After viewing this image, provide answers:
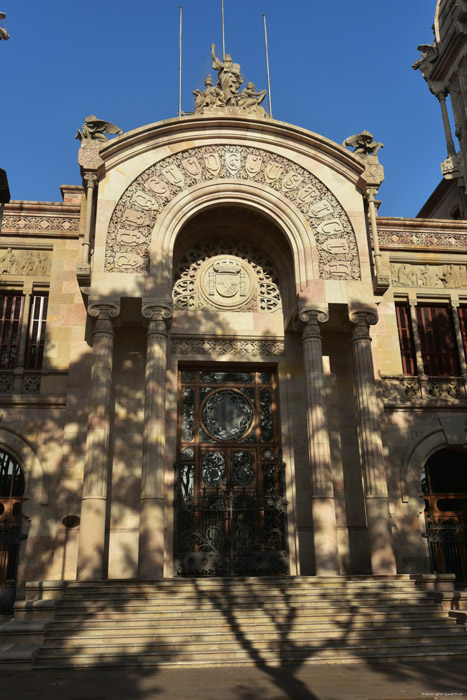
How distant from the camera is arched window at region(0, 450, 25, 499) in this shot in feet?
56.8

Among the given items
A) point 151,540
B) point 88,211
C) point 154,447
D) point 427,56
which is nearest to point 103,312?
point 88,211

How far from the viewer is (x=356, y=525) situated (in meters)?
17.0

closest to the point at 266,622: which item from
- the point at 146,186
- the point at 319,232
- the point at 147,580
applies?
the point at 147,580

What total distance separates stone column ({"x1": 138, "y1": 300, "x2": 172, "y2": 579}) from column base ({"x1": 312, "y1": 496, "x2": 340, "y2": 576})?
3639 millimetres

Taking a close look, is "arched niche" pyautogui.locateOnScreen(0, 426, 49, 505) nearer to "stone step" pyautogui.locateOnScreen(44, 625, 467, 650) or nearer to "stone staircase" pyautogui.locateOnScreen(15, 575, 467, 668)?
"stone staircase" pyautogui.locateOnScreen(15, 575, 467, 668)

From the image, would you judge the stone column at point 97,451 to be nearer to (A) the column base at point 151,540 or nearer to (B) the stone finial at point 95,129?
(A) the column base at point 151,540

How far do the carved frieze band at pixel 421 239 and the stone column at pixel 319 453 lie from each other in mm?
5359

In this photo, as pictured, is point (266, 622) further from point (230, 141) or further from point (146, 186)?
point (230, 141)

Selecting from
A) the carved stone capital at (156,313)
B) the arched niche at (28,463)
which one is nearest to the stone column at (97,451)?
the carved stone capital at (156,313)

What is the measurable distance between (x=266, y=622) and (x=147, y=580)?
280cm

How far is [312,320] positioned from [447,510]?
715cm

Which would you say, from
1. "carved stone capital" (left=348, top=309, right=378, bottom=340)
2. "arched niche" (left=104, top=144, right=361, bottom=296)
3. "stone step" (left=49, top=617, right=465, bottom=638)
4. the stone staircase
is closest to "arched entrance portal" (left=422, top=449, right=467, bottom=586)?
the stone staircase

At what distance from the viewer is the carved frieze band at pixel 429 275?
821 inches

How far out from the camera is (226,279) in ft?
62.9
